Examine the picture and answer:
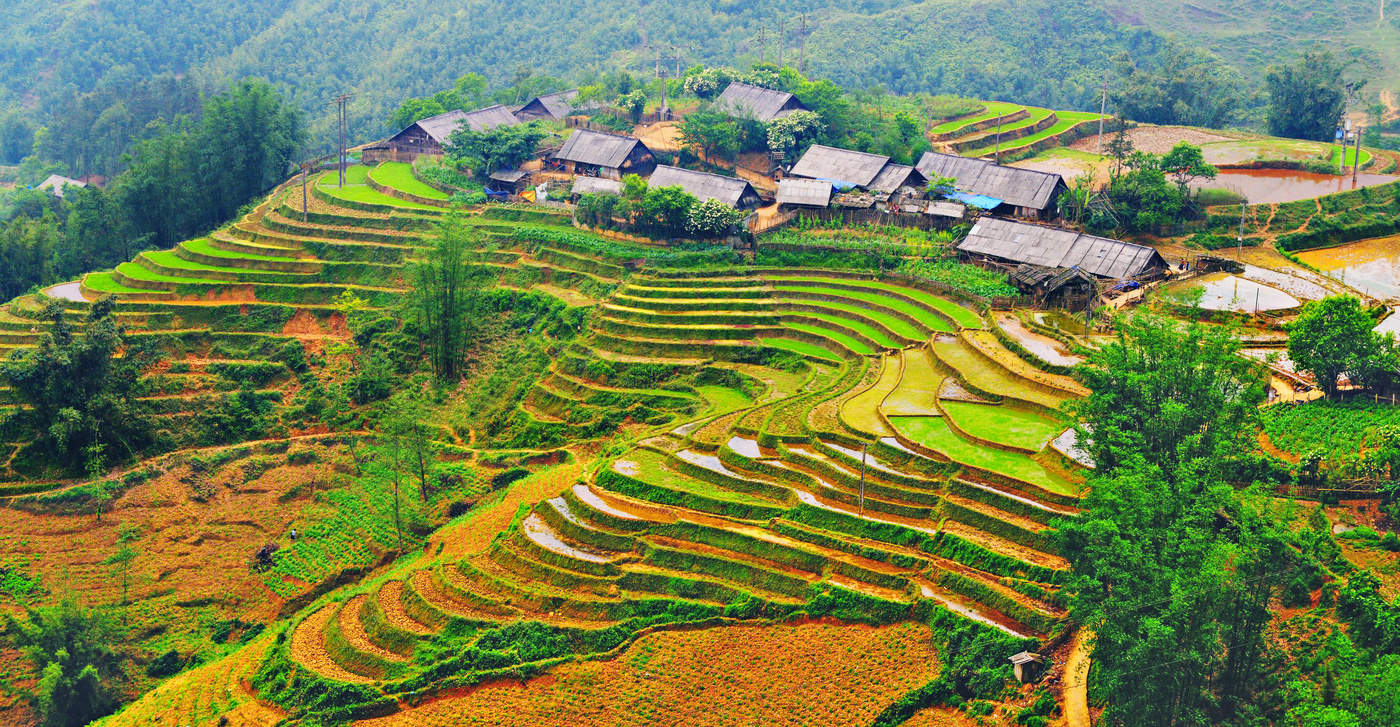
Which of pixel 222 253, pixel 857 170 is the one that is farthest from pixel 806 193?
pixel 222 253

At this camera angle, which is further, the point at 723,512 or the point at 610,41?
the point at 610,41

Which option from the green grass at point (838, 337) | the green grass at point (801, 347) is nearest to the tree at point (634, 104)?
the green grass at point (838, 337)

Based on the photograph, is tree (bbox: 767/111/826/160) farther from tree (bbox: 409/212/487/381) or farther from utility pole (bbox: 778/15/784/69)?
utility pole (bbox: 778/15/784/69)

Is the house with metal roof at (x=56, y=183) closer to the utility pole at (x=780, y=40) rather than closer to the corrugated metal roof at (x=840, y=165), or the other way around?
the utility pole at (x=780, y=40)

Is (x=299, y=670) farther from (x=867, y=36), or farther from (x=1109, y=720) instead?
(x=867, y=36)

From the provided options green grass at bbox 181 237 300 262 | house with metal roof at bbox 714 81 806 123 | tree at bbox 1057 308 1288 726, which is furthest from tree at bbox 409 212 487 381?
tree at bbox 1057 308 1288 726

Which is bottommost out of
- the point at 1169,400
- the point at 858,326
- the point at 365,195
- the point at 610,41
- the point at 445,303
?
the point at 445,303

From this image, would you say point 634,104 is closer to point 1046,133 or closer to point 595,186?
point 595,186

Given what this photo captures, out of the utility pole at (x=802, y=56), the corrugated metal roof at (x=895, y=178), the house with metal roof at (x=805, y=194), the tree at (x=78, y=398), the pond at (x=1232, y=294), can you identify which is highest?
the utility pole at (x=802, y=56)
